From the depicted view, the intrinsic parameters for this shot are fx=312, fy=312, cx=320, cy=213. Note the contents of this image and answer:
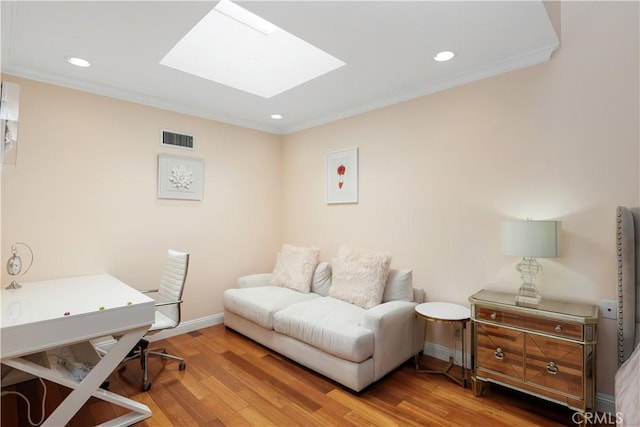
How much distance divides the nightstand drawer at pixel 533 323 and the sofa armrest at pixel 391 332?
0.62 meters

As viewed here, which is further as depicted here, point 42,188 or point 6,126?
point 42,188

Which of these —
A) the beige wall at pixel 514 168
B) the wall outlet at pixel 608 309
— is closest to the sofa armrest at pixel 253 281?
the beige wall at pixel 514 168

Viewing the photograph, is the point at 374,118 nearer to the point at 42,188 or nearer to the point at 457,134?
the point at 457,134

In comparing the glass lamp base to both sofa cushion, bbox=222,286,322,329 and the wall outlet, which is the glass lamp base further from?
sofa cushion, bbox=222,286,322,329

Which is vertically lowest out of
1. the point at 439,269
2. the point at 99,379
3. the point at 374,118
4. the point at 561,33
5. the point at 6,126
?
the point at 99,379

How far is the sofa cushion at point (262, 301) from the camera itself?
120 inches

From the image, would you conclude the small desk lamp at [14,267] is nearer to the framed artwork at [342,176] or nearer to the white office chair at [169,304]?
the white office chair at [169,304]

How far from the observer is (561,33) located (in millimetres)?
2301

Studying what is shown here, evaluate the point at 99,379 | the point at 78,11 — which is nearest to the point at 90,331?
the point at 99,379

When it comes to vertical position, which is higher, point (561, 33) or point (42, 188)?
point (561, 33)

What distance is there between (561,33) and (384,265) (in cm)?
227

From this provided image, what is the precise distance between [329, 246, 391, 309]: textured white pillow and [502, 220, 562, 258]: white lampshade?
3.64 feet

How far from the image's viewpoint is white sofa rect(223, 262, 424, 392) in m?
2.39

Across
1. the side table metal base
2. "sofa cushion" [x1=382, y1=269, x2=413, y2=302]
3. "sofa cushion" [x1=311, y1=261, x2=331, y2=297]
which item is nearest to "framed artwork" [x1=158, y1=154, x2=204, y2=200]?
"sofa cushion" [x1=311, y1=261, x2=331, y2=297]
